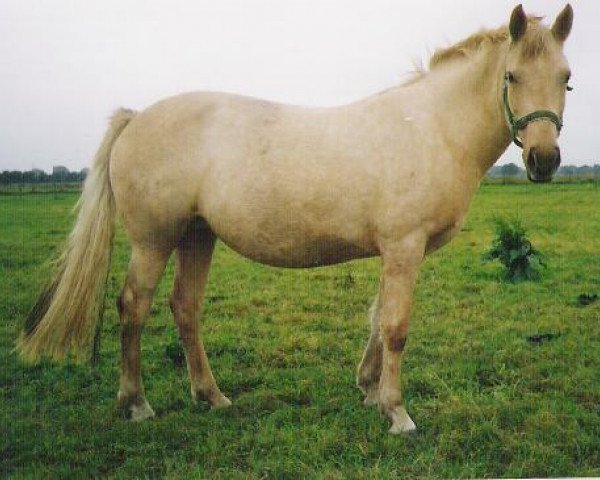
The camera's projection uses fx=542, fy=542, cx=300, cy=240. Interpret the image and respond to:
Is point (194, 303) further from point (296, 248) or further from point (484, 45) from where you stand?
point (484, 45)

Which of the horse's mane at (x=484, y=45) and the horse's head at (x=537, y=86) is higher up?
the horse's mane at (x=484, y=45)

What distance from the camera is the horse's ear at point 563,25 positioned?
10.6ft

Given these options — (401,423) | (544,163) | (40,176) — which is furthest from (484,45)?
(40,176)

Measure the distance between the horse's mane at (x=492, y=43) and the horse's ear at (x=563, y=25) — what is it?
0.20 feet

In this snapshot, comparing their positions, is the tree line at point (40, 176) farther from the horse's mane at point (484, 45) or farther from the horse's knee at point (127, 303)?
the horse's mane at point (484, 45)

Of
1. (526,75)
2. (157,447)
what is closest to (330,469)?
(157,447)

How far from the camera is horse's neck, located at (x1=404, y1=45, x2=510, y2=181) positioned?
3.62m

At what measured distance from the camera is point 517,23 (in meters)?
3.21

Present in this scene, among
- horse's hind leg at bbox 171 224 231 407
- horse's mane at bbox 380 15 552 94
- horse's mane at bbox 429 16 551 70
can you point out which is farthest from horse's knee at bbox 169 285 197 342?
horse's mane at bbox 429 16 551 70

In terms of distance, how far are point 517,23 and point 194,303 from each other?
117 inches

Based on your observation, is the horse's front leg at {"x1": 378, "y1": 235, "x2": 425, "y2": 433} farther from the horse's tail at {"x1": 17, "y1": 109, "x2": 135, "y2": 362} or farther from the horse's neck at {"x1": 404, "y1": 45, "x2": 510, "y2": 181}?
the horse's tail at {"x1": 17, "y1": 109, "x2": 135, "y2": 362}

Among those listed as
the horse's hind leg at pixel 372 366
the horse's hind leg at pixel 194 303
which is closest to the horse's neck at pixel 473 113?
the horse's hind leg at pixel 372 366

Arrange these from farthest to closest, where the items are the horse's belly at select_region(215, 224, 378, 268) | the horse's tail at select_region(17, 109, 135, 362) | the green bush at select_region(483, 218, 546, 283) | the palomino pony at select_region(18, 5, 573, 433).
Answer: the green bush at select_region(483, 218, 546, 283) < the horse's tail at select_region(17, 109, 135, 362) < the horse's belly at select_region(215, 224, 378, 268) < the palomino pony at select_region(18, 5, 573, 433)

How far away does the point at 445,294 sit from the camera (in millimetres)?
6855
